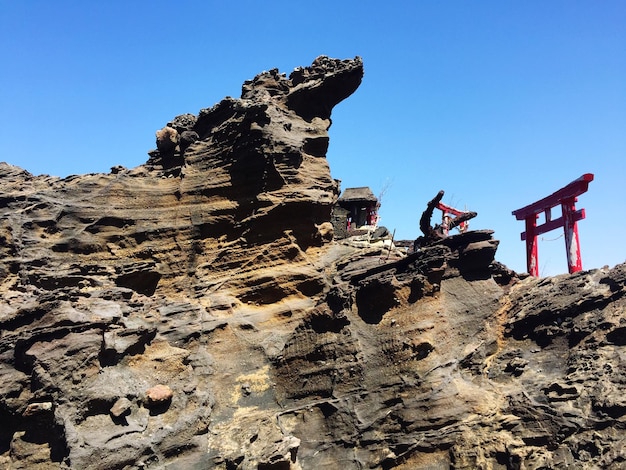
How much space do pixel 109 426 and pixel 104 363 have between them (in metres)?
1.23

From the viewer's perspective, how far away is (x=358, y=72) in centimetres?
1452

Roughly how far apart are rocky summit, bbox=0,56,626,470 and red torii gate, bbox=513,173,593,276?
5.81 m

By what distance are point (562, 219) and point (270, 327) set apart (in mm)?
11197

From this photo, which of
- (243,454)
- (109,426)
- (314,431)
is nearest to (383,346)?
(314,431)

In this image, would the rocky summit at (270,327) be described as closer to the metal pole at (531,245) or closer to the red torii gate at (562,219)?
the red torii gate at (562,219)

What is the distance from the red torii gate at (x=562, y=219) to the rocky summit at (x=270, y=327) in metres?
5.81

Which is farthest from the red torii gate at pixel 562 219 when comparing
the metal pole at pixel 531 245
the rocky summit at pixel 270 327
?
the rocky summit at pixel 270 327

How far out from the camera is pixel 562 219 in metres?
17.6

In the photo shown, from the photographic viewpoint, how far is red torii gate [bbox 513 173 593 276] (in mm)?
16672

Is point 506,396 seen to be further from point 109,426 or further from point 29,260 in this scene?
point 29,260

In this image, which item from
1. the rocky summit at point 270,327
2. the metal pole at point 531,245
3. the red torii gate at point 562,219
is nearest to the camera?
the rocky summit at point 270,327

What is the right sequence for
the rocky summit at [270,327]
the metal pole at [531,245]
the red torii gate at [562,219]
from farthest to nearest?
the metal pole at [531,245]
the red torii gate at [562,219]
the rocky summit at [270,327]

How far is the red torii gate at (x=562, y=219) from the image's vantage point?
54.7 feet

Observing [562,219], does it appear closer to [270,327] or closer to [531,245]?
[531,245]
